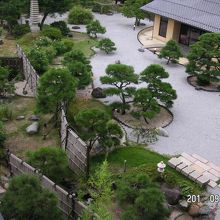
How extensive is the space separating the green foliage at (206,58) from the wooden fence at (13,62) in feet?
36.6

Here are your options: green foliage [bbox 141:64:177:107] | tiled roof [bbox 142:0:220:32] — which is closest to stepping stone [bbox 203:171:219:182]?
green foliage [bbox 141:64:177:107]

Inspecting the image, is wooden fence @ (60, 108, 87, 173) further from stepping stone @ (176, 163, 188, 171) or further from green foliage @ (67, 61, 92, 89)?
green foliage @ (67, 61, 92, 89)

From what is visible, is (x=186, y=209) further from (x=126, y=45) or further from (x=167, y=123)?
(x=126, y=45)

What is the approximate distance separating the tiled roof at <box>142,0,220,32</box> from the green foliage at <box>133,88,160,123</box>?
11.9 m

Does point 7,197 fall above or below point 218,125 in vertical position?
above

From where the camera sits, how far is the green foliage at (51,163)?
1470cm

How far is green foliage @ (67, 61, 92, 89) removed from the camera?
73.3ft

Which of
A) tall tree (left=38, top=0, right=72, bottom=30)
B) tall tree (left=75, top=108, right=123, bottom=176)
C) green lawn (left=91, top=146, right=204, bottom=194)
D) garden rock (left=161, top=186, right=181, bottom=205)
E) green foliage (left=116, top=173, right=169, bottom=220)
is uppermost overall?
tall tree (left=38, top=0, right=72, bottom=30)

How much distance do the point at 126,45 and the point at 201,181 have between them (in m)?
19.0

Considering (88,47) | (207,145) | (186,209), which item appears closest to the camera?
(186,209)

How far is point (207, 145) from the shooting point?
19.6 metres

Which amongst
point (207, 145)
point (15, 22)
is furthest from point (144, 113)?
point (15, 22)

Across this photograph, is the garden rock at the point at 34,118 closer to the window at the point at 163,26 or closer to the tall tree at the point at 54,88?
the tall tree at the point at 54,88

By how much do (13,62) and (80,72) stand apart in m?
5.95
